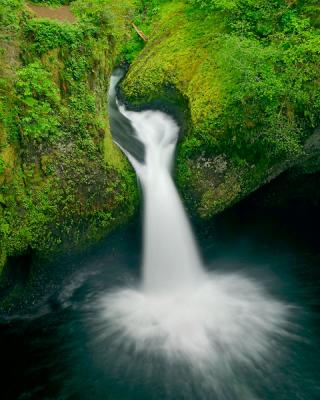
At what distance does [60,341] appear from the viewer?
22.5 feet

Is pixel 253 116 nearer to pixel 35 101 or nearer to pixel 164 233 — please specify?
pixel 164 233

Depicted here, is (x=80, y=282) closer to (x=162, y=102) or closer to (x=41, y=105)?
(x=41, y=105)

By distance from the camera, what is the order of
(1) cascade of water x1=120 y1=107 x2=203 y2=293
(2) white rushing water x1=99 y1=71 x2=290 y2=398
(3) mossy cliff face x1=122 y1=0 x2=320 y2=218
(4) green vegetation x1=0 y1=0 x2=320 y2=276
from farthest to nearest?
(3) mossy cliff face x1=122 y1=0 x2=320 y2=218, (1) cascade of water x1=120 y1=107 x2=203 y2=293, (4) green vegetation x1=0 y1=0 x2=320 y2=276, (2) white rushing water x1=99 y1=71 x2=290 y2=398

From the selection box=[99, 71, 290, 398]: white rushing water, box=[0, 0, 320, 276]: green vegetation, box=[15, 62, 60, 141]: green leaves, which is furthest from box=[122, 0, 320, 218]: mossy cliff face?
box=[15, 62, 60, 141]: green leaves

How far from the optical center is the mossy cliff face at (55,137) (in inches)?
265

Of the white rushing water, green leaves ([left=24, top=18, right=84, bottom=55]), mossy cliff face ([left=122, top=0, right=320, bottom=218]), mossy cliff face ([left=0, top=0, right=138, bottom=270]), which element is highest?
green leaves ([left=24, top=18, right=84, bottom=55])

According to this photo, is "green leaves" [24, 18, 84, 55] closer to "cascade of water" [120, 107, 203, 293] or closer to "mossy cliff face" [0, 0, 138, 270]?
"mossy cliff face" [0, 0, 138, 270]

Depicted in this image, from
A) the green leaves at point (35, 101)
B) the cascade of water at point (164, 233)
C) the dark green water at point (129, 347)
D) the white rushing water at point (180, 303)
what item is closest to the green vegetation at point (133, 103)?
the green leaves at point (35, 101)

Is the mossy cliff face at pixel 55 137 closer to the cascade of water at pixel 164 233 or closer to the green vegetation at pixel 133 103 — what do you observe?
the green vegetation at pixel 133 103

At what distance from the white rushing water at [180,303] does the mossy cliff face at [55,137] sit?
0.90 metres

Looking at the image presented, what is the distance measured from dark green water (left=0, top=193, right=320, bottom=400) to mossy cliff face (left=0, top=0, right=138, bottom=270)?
2.31 ft

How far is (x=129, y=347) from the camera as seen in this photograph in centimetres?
666

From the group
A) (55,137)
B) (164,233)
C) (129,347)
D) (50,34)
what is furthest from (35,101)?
(129,347)

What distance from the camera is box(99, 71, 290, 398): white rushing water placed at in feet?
21.9
